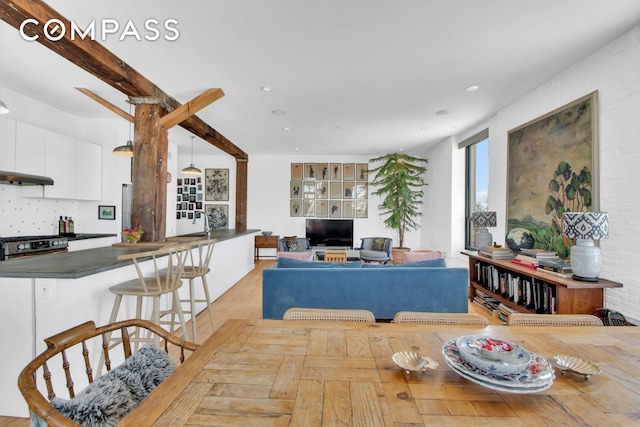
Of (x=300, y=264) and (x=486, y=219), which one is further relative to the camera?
(x=486, y=219)

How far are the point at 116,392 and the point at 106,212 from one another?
467 cm

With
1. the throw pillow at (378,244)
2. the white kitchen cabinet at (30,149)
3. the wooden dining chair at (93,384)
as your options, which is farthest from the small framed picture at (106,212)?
the throw pillow at (378,244)

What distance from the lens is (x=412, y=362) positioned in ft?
2.82

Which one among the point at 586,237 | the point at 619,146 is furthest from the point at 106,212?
the point at 619,146

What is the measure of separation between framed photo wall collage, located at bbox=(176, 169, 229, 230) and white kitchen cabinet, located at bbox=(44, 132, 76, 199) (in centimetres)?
306

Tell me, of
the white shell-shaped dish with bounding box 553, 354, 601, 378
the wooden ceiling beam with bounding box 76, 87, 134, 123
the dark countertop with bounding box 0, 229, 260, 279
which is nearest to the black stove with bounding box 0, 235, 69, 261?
the dark countertop with bounding box 0, 229, 260, 279

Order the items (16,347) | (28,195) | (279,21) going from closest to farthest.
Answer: (16,347) < (279,21) < (28,195)

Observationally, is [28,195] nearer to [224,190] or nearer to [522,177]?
[224,190]

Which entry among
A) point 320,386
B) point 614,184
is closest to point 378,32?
point 614,184

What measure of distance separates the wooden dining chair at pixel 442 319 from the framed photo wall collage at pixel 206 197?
21.5 feet

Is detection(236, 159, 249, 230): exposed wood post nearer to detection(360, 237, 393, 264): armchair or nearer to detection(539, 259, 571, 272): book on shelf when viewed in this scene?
detection(360, 237, 393, 264): armchair

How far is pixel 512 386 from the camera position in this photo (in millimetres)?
740

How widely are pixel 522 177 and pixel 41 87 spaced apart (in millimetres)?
5704

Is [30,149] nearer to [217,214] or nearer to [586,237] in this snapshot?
[217,214]
